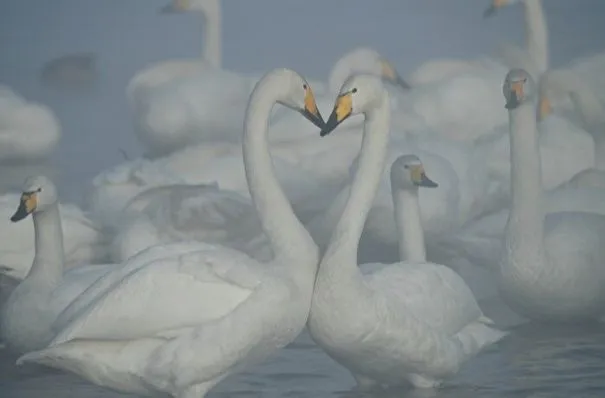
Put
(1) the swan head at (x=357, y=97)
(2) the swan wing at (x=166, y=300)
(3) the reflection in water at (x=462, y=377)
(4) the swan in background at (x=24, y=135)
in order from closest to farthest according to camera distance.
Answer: (2) the swan wing at (x=166, y=300), (1) the swan head at (x=357, y=97), (3) the reflection in water at (x=462, y=377), (4) the swan in background at (x=24, y=135)

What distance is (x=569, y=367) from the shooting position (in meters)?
5.86

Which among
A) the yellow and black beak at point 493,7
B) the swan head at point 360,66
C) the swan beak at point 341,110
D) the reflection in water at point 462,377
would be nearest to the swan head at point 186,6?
the swan head at point 360,66

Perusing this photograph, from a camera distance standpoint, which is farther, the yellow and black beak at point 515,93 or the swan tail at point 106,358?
the yellow and black beak at point 515,93

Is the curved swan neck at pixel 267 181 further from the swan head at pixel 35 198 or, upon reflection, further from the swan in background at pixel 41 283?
the swan head at pixel 35 198

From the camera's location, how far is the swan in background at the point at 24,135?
916 cm

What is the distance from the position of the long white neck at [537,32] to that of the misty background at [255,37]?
7.0 inches

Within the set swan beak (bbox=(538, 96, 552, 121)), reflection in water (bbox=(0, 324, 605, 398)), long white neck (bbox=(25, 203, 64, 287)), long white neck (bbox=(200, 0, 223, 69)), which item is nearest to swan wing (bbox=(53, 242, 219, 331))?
reflection in water (bbox=(0, 324, 605, 398))

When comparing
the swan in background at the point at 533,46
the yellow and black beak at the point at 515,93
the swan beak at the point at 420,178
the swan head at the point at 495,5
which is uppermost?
the swan head at the point at 495,5

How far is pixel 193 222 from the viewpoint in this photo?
23.6 ft

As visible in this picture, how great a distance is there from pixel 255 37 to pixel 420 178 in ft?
10.4

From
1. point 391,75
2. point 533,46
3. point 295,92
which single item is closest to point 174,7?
point 391,75

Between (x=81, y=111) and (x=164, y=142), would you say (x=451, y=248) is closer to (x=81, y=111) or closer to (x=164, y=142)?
(x=164, y=142)

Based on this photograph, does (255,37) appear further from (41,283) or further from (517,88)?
(41,283)

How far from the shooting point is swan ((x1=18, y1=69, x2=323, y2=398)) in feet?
16.8
